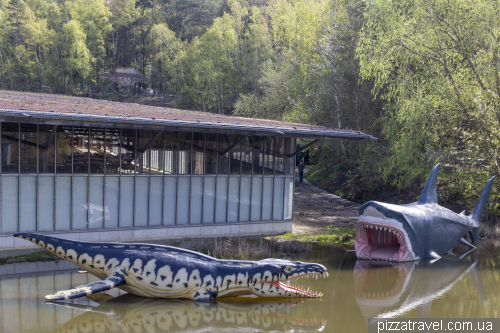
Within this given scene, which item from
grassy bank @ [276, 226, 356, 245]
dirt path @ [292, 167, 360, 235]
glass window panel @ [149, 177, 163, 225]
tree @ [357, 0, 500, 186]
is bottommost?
dirt path @ [292, 167, 360, 235]

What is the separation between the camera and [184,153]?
1434 cm

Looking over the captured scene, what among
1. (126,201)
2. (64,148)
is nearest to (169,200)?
(126,201)

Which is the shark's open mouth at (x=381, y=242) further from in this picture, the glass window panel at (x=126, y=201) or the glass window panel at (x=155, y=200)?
the glass window panel at (x=126, y=201)

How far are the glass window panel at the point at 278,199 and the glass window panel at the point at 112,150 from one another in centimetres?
559

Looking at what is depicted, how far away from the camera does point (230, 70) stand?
49812 millimetres

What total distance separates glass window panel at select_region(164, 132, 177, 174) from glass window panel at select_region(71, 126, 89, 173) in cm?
241

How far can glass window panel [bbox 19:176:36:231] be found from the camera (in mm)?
11883

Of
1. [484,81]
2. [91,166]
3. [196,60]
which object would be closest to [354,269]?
[91,166]

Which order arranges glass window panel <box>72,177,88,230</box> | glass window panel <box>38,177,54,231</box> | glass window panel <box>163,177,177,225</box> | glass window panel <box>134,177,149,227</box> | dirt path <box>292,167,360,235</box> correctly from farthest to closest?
dirt path <box>292,167,360,235</box> → glass window panel <box>163,177,177,225</box> → glass window panel <box>134,177,149,227</box> → glass window panel <box>72,177,88,230</box> → glass window panel <box>38,177,54,231</box>

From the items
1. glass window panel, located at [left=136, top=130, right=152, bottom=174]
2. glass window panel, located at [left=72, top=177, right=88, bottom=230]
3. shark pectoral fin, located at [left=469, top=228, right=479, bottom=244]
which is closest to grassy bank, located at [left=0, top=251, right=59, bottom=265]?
glass window panel, located at [left=72, top=177, right=88, bottom=230]

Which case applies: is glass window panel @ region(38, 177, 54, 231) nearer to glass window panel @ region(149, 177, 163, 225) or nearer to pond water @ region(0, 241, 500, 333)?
pond water @ region(0, 241, 500, 333)

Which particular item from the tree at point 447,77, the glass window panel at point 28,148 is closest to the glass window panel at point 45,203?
the glass window panel at point 28,148

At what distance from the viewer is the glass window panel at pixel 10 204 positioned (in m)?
11.6

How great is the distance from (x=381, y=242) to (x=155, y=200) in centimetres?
721
